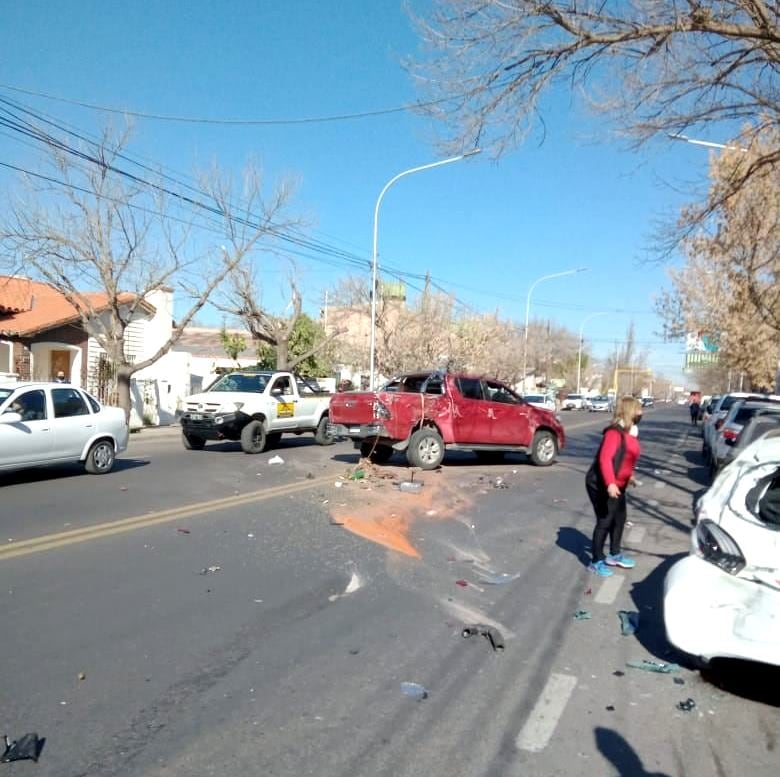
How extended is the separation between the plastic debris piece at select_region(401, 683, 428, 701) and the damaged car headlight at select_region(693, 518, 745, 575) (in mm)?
1850

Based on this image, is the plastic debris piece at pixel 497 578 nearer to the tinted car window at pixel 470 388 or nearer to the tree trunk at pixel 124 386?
the tinted car window at pixel 470 388

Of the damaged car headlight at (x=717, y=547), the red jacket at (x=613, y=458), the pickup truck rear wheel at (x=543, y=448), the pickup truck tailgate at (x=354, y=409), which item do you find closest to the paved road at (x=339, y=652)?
the damaged car headlight at (x=717, y=547)

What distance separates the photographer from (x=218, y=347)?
63.8 m

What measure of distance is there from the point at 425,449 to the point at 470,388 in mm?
1722

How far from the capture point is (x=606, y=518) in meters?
7.41

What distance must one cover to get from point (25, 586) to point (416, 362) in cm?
3544

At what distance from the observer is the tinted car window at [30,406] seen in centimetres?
1205

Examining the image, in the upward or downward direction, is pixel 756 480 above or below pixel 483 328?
below

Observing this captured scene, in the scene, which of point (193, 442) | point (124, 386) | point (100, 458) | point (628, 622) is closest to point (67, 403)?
point (100, 458)

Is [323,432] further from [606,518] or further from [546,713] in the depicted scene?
[546,713]

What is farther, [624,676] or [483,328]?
[483,328]

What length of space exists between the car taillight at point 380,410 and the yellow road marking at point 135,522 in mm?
2494

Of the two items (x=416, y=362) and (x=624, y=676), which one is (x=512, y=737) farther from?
(x=416, y=362)

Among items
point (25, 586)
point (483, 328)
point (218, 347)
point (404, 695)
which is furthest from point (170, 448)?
point (218, 347)
